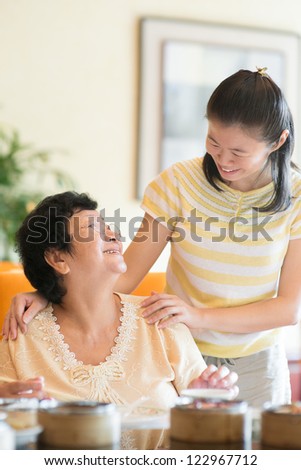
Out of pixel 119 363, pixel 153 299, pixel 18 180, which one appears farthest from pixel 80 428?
pixel 18 180

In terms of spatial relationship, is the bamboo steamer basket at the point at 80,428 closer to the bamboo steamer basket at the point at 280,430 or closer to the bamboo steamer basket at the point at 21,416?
the bamboo steamer basket at the point at 21,416

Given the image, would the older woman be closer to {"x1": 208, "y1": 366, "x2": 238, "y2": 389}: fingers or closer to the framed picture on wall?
{"x1": 208, "y1": 366, "x2": 238, "y2": 389}: fingers

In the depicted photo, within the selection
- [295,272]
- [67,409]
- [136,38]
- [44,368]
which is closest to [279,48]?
[136,38]

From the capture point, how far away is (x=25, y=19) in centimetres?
455

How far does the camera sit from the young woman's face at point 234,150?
2.25m

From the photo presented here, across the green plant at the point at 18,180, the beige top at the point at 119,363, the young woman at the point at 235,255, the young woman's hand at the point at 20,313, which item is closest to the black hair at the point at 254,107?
the young woman at the point at 235,255

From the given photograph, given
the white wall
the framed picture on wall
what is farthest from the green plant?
the framed picture on wall

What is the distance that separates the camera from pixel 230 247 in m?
2.45

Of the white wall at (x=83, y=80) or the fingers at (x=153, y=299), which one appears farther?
the white wall at (x=83, y=80)

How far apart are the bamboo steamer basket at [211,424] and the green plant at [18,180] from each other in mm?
2754

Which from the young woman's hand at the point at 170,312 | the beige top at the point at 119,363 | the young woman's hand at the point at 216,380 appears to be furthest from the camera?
the young woman's hand at the point at 170,312

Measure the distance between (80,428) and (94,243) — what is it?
40.7 inches

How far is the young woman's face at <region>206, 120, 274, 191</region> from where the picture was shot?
7.38 ft
